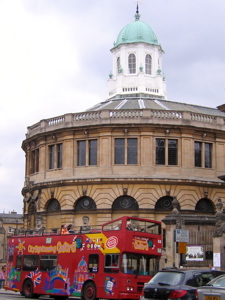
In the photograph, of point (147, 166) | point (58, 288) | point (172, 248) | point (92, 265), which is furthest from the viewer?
point (147, 166)

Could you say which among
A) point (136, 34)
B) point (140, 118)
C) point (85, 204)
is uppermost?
point (136, 34)

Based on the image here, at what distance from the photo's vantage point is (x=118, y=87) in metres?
62.7

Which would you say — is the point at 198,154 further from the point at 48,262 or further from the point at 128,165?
the point at 48,262

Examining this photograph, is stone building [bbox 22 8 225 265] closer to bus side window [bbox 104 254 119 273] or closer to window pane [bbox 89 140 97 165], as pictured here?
window pane [bbox 89 140 97 165]

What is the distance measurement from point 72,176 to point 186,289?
32.7 metres

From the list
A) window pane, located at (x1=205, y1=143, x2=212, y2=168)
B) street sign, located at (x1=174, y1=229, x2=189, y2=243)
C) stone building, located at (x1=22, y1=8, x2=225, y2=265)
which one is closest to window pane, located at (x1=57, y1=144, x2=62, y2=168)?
stone building, located at (x1=22, y1=8, x2=225, y2=265)

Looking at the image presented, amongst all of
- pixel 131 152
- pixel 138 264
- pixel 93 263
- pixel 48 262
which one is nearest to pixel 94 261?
pixel 93 263

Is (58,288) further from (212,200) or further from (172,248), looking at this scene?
(212,200)

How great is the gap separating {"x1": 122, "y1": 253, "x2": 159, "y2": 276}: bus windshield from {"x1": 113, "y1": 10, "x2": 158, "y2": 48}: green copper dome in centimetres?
3907

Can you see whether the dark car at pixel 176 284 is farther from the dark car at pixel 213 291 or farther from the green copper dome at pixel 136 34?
the green copper dome at pixel 136 34

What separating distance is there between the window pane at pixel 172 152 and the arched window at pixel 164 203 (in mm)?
2994

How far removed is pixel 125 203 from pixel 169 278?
98.1ft

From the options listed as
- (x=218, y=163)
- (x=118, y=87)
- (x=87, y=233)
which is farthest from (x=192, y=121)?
(x=87, y=233)

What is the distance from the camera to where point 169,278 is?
2005 centimetres
